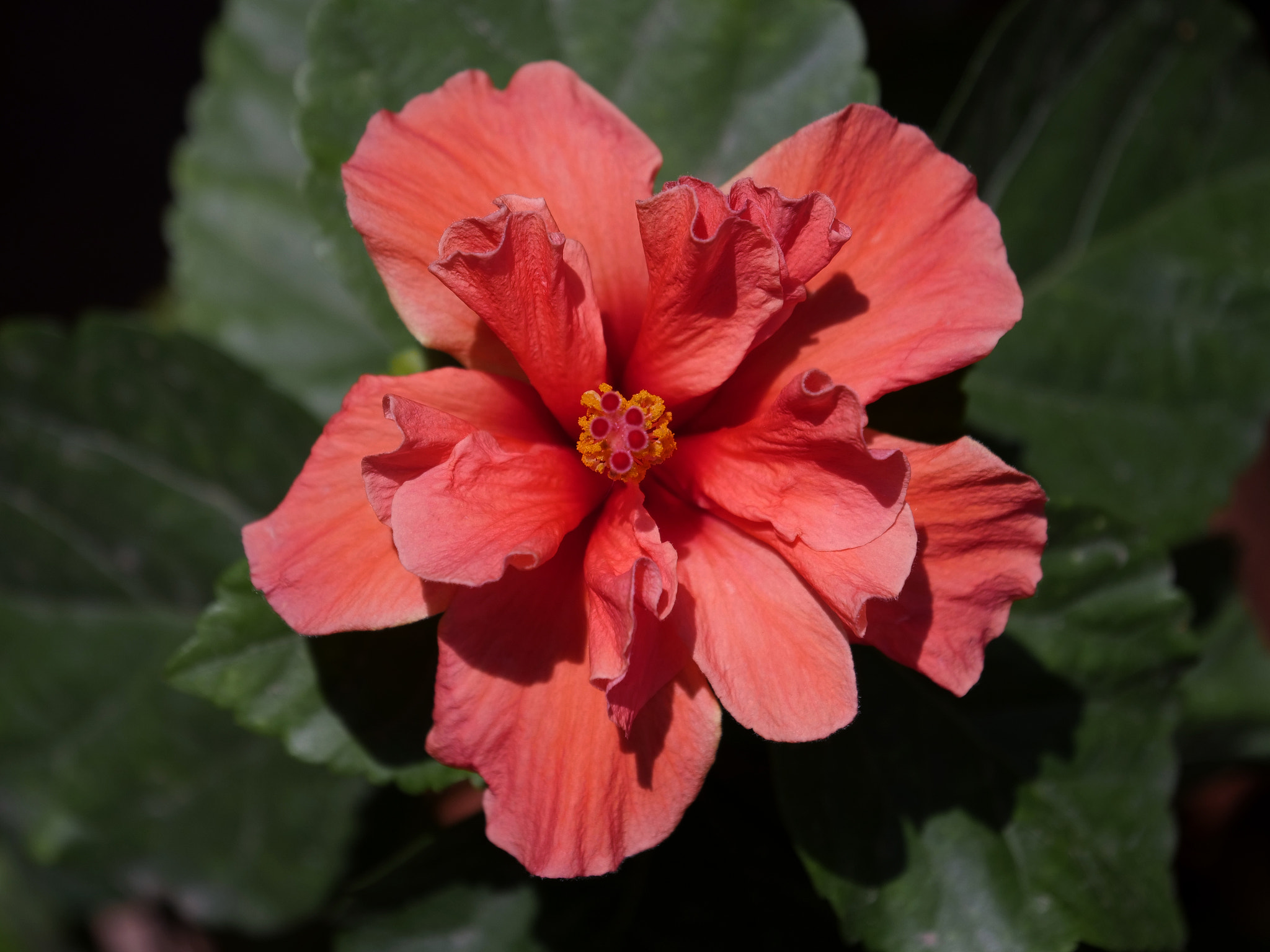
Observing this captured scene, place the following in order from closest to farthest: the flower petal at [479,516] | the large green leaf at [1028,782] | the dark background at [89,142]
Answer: the flower petal at [479,516] < the large green leaf at [1028,782] < the dark background at [89,142]

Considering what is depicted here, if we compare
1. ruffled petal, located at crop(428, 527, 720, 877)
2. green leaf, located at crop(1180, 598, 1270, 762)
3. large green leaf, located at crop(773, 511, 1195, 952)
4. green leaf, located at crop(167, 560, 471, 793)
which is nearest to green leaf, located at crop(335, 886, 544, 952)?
green leaf, located at crop(167, 560, 471, 793)

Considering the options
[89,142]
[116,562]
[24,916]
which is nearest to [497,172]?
[116,562]

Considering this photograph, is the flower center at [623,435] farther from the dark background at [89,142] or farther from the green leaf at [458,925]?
the dark background at [89,142]

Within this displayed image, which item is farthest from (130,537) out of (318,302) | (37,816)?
(318,302)

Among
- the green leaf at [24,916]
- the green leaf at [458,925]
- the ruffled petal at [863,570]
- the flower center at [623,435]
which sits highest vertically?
the ruffled petal at [863,570]

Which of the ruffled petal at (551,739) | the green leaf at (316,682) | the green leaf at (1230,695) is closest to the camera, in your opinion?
the ruffled petal at (551,739)

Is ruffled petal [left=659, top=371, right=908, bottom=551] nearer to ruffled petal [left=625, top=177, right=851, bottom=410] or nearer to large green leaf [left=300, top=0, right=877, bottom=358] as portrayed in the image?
ruffled petal [left=625, top=177, right=851, bottom=410]

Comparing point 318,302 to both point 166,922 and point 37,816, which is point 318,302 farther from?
point 166,922

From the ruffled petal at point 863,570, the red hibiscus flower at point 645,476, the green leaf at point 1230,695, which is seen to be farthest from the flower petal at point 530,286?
the green leaf at point 1230,695
